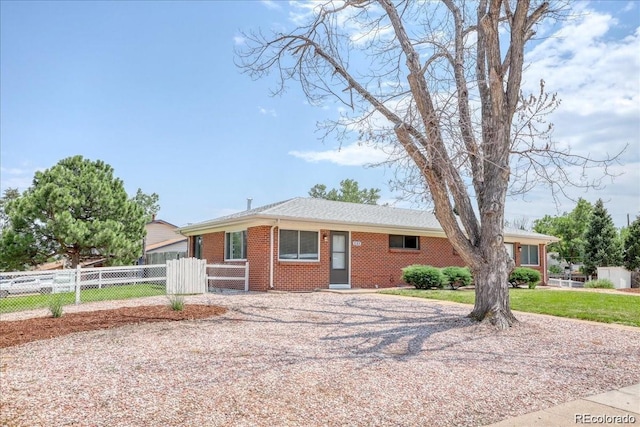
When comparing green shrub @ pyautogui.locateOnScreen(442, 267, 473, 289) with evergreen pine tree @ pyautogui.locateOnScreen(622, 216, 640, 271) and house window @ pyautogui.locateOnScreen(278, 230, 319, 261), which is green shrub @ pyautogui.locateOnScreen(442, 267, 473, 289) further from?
evergreen pine tree @ pyautogui.locateOnScreen(622, 216, 640, 271)

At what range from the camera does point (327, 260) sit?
16.9 metres

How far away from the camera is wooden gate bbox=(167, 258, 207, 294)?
1432cm

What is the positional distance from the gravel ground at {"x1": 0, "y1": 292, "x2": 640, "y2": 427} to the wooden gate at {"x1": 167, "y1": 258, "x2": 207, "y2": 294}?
20.2 feet

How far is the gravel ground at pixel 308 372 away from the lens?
408 cm

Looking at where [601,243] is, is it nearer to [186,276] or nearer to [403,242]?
[403,242]

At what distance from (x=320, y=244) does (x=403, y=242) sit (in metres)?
4.35

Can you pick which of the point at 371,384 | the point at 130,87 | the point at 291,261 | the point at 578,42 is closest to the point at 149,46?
the point at 130,87

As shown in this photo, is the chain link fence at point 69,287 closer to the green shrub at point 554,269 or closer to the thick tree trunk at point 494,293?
the thick tree trunk at point 494,293

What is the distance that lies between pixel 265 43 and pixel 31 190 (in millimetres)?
18133

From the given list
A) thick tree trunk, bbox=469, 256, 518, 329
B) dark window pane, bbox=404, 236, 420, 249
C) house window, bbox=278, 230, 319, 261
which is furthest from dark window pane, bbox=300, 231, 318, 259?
thick tree trunk, bbox=469, 256, 518, 329

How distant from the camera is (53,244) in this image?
22656mm

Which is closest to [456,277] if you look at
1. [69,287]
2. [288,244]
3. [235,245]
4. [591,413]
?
[288,244]

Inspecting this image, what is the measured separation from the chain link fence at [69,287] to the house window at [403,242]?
9.04 metres

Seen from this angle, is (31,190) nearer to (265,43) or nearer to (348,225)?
(348,225)
